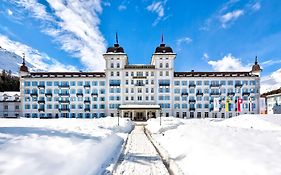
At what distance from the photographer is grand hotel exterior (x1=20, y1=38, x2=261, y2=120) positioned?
64688 mm

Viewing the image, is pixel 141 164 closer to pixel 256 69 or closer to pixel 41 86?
pixel 41 86

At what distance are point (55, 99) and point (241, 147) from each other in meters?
63.5

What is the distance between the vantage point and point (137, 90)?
6475 cm

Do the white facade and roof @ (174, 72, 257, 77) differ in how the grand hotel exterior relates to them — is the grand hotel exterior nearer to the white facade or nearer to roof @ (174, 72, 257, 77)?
roof @ (174, 72, 257, 77)

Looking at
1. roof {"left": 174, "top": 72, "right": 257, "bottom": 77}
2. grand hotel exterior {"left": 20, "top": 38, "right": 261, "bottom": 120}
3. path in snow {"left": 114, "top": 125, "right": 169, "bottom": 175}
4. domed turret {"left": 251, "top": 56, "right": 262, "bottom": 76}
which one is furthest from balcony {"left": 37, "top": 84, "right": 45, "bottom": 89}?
Result: domed turret {"left": 251, "top": 56, "right": 262, "bottom": 76}

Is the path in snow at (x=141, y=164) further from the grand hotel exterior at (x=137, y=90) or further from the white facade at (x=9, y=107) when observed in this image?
the white facade at (x=9, y=107)

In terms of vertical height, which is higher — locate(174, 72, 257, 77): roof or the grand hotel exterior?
locate(174, 72, 257, 77): roof

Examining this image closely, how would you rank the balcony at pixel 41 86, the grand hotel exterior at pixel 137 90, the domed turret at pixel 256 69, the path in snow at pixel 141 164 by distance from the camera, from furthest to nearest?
the domed turret at pixel 256 69
the balcony at pixel 41 86
the grand hotel exterior at pixel 137 90
the path in snow at pixel 141 164

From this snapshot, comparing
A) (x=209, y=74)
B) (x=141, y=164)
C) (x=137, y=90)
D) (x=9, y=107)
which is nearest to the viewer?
(x=141, y=164)

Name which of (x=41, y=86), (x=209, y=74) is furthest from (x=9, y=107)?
(x=209, y=74)

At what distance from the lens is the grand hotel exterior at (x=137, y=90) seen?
212ft

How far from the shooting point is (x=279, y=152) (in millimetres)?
7820

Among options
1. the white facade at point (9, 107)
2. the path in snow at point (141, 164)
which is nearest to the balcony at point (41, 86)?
the white facade at point (9, 107)

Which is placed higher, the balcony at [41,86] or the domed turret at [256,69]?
the domed turret at [256,69]
